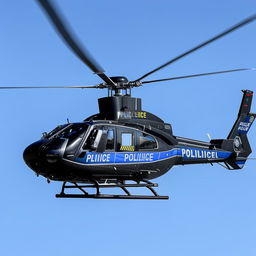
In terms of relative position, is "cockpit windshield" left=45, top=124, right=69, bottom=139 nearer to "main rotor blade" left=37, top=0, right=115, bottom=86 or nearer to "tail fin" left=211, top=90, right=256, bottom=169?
"main rotor blade" left=37, top=0, right=115, bottom=86

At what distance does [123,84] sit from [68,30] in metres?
6.21

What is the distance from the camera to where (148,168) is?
1864 cm

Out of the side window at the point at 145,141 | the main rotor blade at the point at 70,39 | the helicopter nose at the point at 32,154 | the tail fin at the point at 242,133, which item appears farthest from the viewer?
the tail fin at the point at 242,133

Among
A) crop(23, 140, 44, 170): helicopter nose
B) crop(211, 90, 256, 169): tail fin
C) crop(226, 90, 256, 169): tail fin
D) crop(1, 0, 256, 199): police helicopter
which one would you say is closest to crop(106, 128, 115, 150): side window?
crop(1, 0, 256, 199): police helicopter

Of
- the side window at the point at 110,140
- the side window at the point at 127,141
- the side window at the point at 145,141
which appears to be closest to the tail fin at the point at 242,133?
the side window at the point at 145,141

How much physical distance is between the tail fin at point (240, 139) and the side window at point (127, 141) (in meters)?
3.94

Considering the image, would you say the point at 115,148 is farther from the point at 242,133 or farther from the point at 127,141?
the point at 242,133

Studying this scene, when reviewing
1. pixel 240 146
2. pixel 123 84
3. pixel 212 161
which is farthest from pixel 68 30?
pixel 240 146

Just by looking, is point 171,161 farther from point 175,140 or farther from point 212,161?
point 212,161

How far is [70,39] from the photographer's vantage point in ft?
45.1

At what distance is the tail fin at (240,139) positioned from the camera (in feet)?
69.2

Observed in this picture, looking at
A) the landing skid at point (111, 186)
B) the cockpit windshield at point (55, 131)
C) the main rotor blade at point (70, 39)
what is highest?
the main rotor blade at point (70, 39)

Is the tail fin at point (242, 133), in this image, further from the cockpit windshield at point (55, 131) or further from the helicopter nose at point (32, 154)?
the helicopter nose at point (32, 154)

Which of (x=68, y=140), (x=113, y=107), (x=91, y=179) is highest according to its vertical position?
(x=113, y=107)
